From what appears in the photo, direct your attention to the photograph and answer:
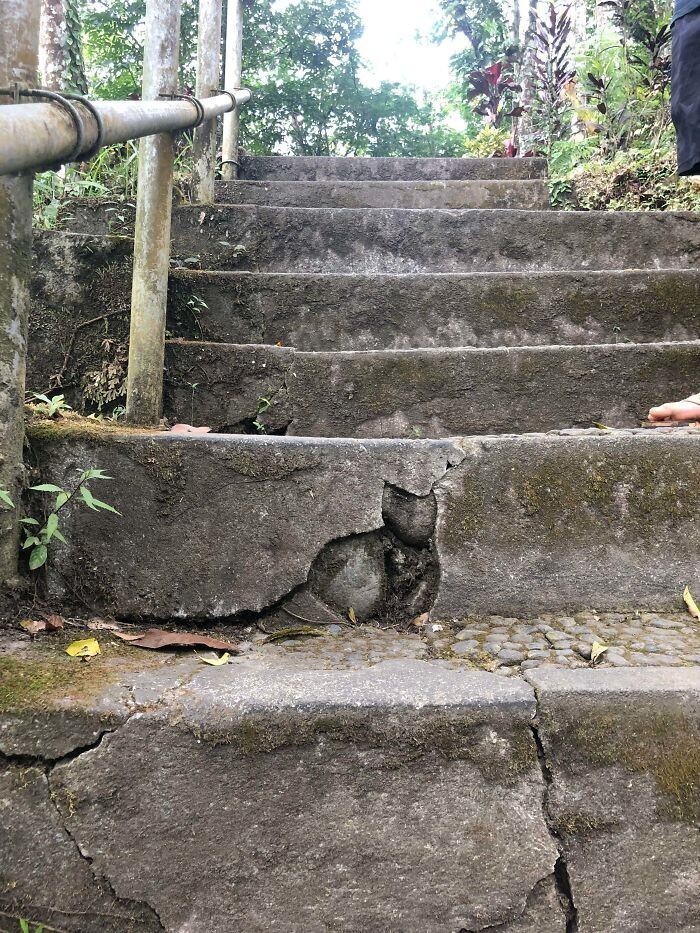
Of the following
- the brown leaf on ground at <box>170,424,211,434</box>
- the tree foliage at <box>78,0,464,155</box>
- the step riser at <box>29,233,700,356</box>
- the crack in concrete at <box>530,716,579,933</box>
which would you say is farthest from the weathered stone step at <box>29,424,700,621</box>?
the tree foliage at <box>78,0,464,155</box>

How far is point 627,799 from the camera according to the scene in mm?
1044

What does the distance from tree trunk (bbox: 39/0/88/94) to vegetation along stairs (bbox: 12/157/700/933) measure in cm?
227

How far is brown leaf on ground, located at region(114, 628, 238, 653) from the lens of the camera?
1.29 meters

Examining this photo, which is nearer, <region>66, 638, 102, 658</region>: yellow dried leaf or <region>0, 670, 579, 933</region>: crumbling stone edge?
<region>0, 670, 579, 933</region>: crumbling stone edge

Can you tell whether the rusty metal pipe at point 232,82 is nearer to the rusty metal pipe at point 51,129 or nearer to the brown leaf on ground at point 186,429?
the rusty metal pipe at point 51,129

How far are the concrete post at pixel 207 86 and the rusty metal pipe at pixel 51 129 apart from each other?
147 cm

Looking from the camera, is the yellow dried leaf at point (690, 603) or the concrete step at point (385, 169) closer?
the yellow dried leaf at point (690, 603)

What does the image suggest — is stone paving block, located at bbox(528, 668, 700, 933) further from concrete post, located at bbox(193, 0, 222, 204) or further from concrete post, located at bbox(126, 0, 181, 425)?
concrete post, located at bbox(193, 0, 222, 204)

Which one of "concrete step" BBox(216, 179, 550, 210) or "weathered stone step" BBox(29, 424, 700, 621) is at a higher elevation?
"concrete step" BBox(216, 179, 550, 210)

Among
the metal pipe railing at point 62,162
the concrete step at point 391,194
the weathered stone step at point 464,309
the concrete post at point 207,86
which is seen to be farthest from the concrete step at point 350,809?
the concrete step at point 391,194

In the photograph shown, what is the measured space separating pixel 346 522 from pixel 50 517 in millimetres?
569

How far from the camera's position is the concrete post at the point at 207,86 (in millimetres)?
2992

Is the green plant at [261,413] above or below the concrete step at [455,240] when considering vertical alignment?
below

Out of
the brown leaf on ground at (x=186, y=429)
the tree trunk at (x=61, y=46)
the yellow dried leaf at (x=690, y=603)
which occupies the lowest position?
the yellow dried leaf at (x=690, y=603)
